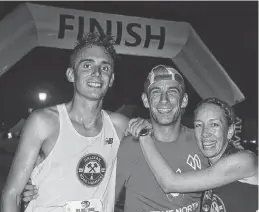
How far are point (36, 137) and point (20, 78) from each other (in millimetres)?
9122

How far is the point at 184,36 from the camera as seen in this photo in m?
5.41

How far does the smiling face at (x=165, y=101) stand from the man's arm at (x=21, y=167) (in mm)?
839

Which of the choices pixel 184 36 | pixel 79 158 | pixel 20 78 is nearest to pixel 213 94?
pixel 184 36

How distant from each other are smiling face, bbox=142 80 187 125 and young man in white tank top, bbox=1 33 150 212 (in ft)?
1.12

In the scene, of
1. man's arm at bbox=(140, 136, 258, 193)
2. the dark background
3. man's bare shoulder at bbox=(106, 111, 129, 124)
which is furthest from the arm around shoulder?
the dark background

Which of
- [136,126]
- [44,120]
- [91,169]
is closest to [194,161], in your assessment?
[136,126]

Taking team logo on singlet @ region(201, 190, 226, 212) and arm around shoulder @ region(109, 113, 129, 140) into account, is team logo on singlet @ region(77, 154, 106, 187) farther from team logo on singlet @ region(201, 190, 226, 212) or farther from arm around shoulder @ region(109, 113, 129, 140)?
team logo on singlet @ region(201, 190, 226, 212)

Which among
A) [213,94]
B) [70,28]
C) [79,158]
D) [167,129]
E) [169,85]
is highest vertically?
[70,28]

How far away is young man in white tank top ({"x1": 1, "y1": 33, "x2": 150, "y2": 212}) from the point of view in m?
2.18

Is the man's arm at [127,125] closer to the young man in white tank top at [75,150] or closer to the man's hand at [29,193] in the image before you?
the young man in white tank top at [75,150]

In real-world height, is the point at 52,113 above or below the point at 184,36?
below

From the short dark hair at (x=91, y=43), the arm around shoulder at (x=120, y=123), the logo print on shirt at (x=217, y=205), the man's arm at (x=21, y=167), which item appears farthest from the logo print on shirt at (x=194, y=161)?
the man's arm at (x=21, y=167)

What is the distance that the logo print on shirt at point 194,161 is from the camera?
94.9 inches

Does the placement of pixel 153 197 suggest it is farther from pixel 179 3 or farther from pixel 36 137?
pixel 179 3
